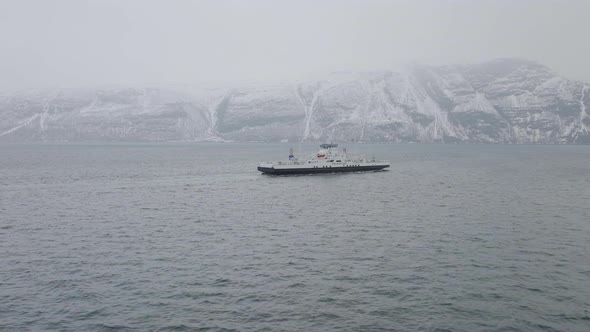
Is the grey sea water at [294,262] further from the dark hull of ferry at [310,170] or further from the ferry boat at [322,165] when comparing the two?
the ferry boat at [322,165]

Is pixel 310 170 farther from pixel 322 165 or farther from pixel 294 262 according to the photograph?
pixel 294 262

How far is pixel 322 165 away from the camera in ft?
508

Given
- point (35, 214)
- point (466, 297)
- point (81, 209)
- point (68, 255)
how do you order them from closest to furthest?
1. point (466, 297)
2. point (68, 255)
3. point (35, 214)
4. point (81, 209)

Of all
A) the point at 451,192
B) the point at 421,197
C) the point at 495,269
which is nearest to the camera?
the point at 495,269

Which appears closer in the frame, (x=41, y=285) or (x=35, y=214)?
(x=41, y=285)

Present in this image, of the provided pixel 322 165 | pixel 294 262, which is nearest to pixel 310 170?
pixel 322 165

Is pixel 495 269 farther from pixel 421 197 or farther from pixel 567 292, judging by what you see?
pixel 421 197

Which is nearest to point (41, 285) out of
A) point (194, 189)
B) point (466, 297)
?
point (466, 297)

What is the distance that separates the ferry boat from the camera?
14912cm

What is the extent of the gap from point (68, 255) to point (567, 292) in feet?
173

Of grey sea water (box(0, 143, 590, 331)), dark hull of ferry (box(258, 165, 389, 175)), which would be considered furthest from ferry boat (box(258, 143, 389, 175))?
grey sea water (box(0, 143, 590, 331))

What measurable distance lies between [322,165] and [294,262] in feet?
343

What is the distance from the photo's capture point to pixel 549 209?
83500 mm

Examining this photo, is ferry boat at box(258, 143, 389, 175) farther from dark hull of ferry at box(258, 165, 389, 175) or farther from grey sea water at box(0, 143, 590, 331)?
grey sea water at box(0, 143, 590, 331)
